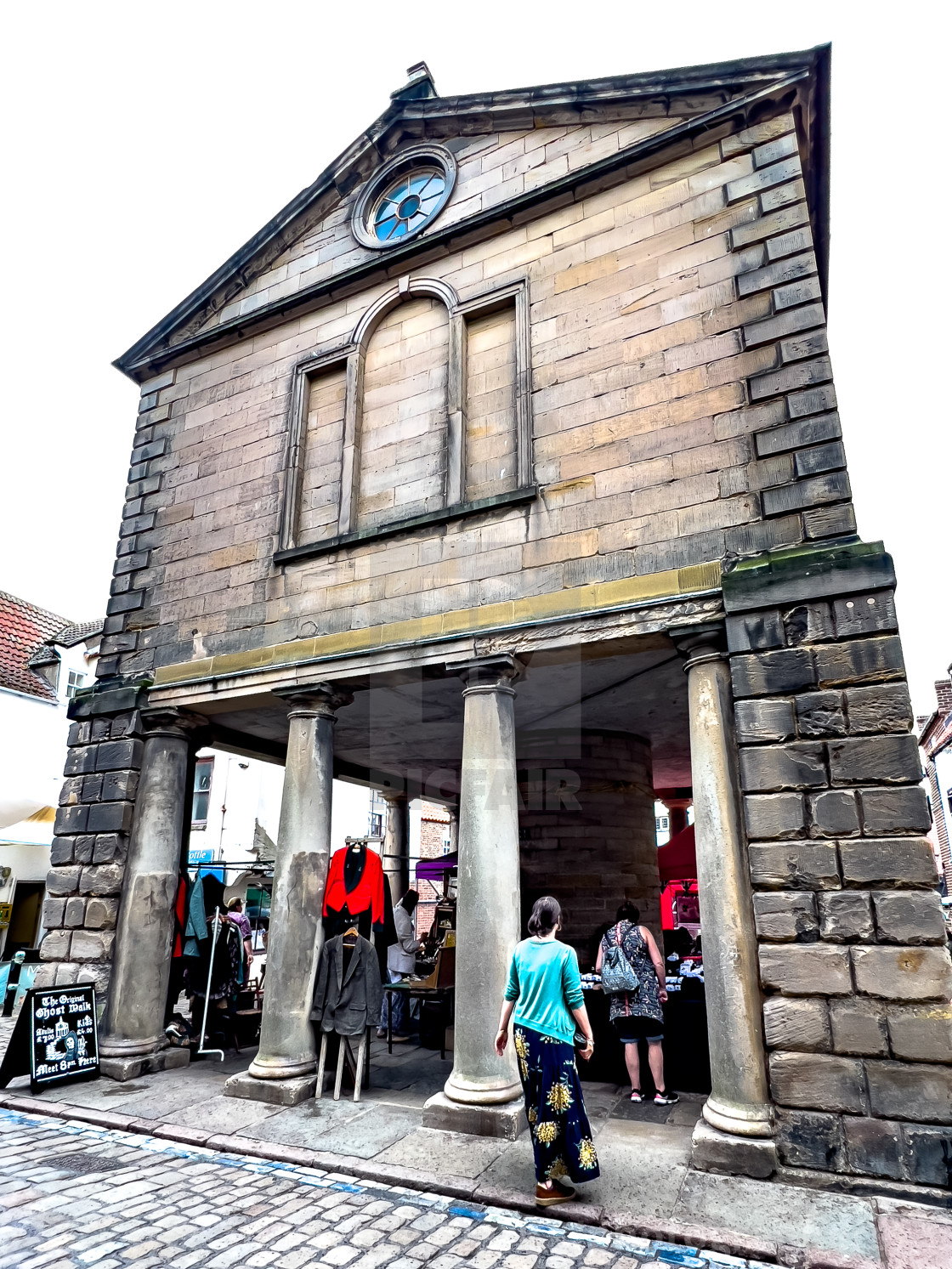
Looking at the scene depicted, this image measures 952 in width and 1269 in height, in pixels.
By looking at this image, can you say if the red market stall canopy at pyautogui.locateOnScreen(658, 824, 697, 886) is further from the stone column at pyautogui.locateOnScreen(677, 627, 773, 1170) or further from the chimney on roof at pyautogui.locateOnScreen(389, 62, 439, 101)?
the chimney on roof at pyautogui.locateOnScreen(389, 62, 439, 101)

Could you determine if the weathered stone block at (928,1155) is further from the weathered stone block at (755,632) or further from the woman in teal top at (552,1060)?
the weathered stone block at (755,632)

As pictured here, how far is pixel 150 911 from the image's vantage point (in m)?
8.45

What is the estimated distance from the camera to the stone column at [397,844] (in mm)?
14586

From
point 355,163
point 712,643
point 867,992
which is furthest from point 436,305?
point 867,992

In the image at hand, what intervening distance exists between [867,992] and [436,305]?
803cm

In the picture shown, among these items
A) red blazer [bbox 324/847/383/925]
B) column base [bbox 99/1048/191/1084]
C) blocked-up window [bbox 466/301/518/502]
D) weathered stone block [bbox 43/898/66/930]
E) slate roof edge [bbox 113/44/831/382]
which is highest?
slate roof edge [bbox 113/44/831/382]

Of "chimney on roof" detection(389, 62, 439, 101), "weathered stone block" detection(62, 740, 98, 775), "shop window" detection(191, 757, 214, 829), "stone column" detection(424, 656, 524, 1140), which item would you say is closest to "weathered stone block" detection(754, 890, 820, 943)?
"stone column" detection(424, 656, 524, 1140)

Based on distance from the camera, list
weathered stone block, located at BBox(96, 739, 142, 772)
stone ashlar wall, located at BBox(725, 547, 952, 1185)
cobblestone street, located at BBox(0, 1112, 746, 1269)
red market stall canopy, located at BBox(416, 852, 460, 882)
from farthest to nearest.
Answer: red market stall canopy, located at BBox(416, 852, 460, 882) → weathered stone block, located at BBox(96, 739, 142, 772) → stone ashlar wall, located at BBox(725, 547, 952, 1185) → cobblestone street, located at BBox(0, 1112, 746, 1269)

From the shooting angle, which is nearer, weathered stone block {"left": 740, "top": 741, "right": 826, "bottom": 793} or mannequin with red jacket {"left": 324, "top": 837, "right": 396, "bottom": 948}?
weathered stone block {"left": 740, "top": 741, "right": 826, "bottom": 793}

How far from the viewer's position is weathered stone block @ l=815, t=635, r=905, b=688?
210 inches

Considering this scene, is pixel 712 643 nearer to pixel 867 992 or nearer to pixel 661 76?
pixel 867 992

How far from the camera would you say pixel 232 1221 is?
4516mm

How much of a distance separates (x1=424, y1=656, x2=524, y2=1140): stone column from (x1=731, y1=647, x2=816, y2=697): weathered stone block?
2002mm

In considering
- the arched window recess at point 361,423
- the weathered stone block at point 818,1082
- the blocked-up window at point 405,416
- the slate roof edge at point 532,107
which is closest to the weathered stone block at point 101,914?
the arched window recess at point 361,423
